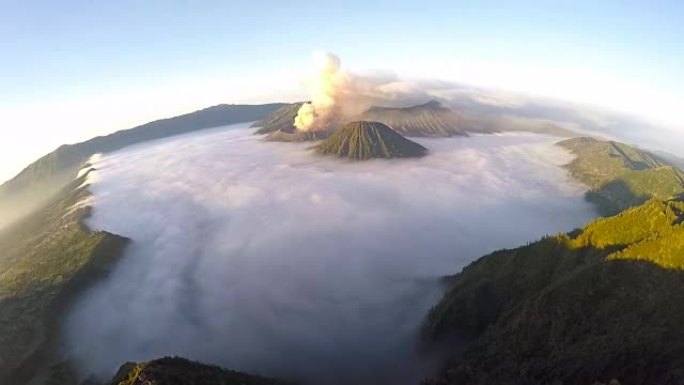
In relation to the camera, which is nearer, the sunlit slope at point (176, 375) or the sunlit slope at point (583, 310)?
the sunlit slope at point (176, 375)

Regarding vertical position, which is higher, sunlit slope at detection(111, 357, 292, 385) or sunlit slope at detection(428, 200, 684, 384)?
sunlit slope at detection(111, 357, 292, 385)

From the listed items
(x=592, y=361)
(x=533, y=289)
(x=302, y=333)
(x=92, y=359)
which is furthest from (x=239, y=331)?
(x=592, y=361)

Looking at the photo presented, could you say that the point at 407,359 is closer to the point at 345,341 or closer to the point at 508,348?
the point at 345,341

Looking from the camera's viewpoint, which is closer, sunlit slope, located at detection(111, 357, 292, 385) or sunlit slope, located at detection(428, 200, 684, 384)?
sunlit slope, located at detection(111, 357, 292, 385)

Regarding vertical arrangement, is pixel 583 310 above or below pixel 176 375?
below

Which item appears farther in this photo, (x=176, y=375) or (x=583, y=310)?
(x=583, y=310)
